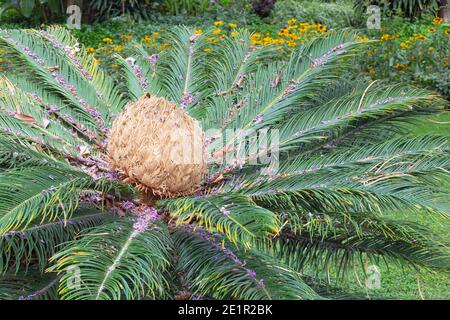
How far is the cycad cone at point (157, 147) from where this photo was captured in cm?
307

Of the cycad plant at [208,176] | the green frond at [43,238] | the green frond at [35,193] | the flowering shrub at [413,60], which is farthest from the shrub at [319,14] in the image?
the green frond at [35,193]

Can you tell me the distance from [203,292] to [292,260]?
72 cm

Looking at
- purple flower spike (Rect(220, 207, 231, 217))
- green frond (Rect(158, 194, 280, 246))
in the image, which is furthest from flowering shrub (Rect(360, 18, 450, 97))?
purple flower spike (Rect(220, 207, 231, 217))

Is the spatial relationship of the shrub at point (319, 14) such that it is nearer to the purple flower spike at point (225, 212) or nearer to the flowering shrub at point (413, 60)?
the flowering shrub at point (413, 60)

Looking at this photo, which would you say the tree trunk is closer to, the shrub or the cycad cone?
the shrub

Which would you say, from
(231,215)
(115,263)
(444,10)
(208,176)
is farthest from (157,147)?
(444,10)

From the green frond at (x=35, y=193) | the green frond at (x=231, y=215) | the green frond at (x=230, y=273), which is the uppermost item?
the green frond at (x=35, y=193)

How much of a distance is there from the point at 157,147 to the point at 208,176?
47 centimetres

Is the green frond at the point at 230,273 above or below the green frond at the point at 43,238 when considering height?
below

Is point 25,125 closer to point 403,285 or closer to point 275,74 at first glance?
point 275,74

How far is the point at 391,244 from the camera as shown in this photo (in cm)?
318

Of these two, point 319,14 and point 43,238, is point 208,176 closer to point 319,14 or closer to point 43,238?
point 43,238

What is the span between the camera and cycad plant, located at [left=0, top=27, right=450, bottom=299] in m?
2.65
